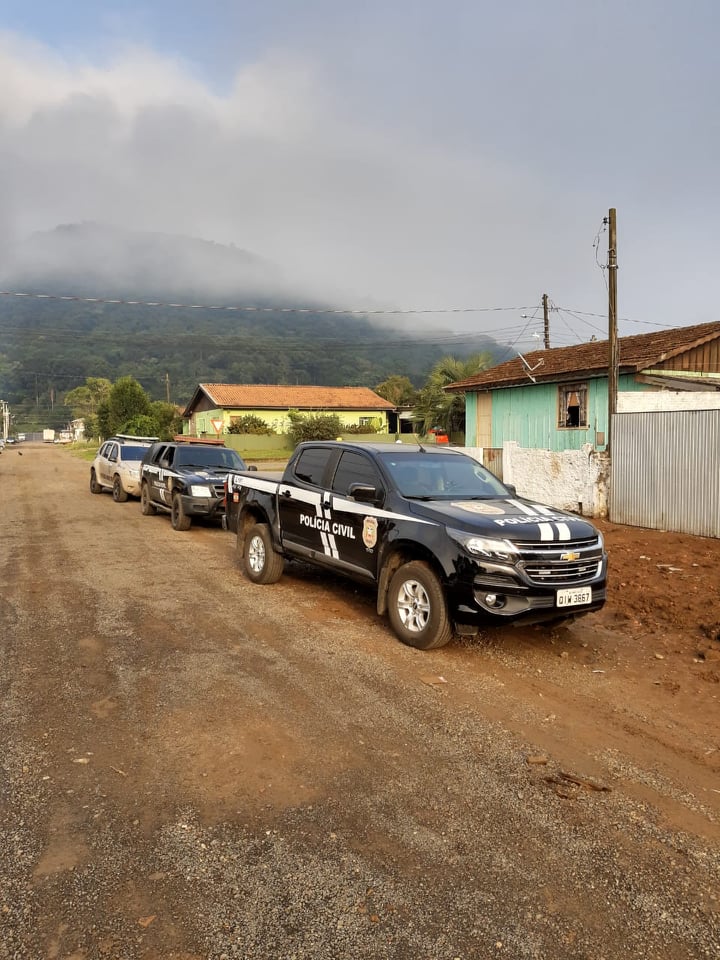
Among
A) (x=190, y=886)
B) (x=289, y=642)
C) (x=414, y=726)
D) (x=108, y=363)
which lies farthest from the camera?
(x=108, y=363)

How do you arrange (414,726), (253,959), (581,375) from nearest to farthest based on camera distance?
(253,959) → (414,726) → (581,375)

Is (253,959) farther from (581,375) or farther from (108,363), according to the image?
(108,363)

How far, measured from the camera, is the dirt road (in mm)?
2578

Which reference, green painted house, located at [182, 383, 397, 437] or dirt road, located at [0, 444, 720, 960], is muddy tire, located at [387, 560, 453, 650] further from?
green painted house, located at [182, 383, 397, 437]

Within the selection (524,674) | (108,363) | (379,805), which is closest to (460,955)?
(379,805)

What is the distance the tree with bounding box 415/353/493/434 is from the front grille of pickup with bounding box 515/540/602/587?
28803 millimetres

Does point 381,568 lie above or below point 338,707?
above

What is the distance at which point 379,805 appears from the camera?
134 inches

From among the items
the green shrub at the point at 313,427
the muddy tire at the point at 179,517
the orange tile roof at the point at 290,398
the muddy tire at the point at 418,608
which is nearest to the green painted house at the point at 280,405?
the orange tile roof at the point at 290,398

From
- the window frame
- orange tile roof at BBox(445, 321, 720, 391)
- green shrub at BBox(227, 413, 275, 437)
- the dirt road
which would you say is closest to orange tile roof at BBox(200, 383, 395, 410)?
green shrub at BBox(227, 413, 275, 437)

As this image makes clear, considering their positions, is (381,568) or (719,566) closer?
(381,568)

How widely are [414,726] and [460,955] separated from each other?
1945mm

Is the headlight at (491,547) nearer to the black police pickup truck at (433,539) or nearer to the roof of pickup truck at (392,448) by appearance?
the black police pickup truck at (433,539)

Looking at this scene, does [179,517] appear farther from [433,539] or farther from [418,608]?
[433,539]
